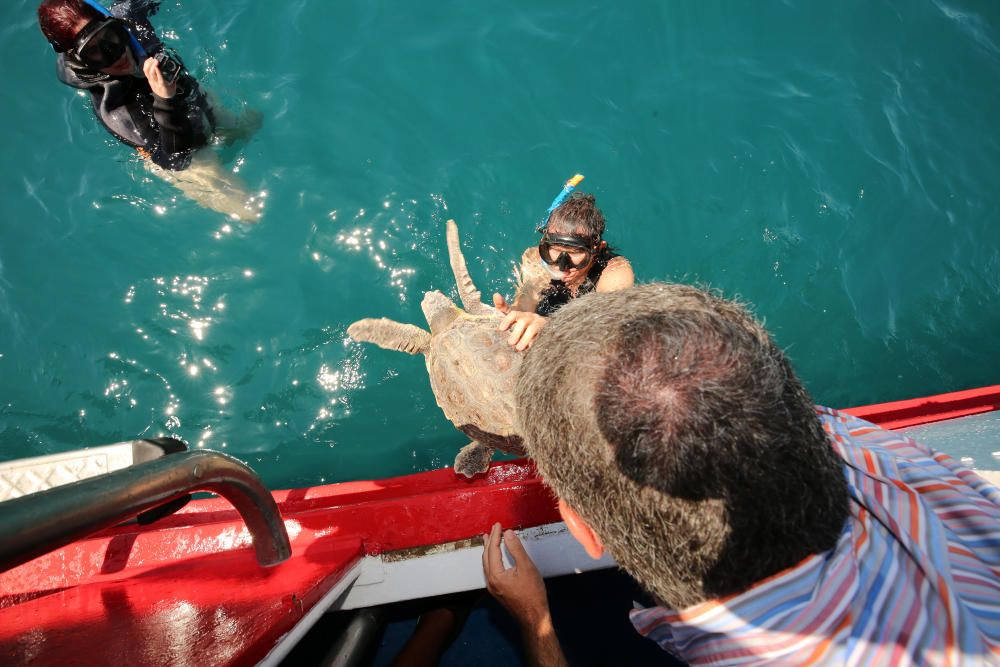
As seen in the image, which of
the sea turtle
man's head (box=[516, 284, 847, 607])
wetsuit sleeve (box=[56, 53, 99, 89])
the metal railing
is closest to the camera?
the metal railing

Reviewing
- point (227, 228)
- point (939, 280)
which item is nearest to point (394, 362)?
point (227, 228)

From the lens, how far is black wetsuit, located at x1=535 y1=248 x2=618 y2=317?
3963mm

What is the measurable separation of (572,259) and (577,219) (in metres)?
0.29

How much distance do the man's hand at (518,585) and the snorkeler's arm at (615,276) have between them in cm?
221

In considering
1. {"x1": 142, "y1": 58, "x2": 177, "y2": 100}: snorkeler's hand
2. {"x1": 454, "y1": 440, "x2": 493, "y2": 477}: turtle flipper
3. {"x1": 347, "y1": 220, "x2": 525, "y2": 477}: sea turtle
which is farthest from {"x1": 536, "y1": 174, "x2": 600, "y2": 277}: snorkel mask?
{"x1": 142, "y1": 58, "x2": 177, "y2": 100}: snorkeler's hand

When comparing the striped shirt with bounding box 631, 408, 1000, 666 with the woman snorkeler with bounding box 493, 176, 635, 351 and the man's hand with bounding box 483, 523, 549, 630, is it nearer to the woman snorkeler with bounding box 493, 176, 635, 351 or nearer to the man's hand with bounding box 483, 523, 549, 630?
the man's hand with bounding box 483, 523, 549, 630

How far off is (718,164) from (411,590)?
4.74m

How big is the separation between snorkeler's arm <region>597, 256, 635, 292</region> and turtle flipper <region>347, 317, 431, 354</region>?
150 cm

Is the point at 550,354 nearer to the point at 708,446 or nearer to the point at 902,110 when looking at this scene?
the point at 708,446

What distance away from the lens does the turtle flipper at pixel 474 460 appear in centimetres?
280

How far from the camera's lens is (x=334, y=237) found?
4.64 meters

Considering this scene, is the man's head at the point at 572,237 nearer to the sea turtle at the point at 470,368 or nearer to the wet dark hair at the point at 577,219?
the wet dark hair at the point at 577,219

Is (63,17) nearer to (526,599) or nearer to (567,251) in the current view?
(567,251)

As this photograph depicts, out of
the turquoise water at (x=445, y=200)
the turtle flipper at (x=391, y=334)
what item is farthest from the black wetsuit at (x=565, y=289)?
the turtle flipper at (x=391, y=334)
